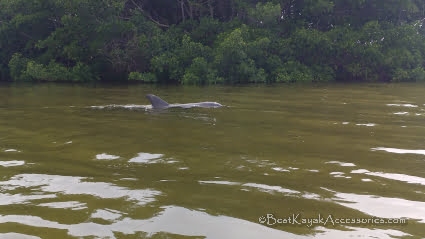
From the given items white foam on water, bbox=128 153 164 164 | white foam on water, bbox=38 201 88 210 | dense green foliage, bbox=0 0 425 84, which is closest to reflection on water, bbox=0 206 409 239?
white foam on water, bbox=38 201 88 210

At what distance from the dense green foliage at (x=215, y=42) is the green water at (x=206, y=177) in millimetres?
14307

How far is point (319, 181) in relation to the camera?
379 centimetres

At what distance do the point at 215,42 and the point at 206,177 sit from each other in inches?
751

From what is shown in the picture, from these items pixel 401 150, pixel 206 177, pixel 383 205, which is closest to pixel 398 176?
pixel 383 205

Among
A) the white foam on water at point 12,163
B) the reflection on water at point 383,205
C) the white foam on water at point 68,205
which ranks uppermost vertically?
the reflection on water at point 383,205

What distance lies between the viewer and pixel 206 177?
12.9ft

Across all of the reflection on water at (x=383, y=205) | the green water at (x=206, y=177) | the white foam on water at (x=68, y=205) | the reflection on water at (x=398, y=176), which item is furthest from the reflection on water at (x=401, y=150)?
the white foam on water at (x=68, y=205)

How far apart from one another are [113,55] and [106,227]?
20343 millimetres

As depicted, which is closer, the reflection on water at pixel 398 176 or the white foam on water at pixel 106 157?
the reflection on water at pixel 398 176

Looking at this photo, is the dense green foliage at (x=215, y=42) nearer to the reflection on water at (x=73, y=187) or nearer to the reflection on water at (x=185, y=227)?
the reflection on water at (x=73, y=187)

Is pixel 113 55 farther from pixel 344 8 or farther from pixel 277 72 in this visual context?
pixel 344 8

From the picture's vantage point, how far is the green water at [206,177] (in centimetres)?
279

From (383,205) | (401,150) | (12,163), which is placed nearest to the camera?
(383,205)

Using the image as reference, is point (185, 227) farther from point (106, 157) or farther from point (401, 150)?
point (401, 150)
